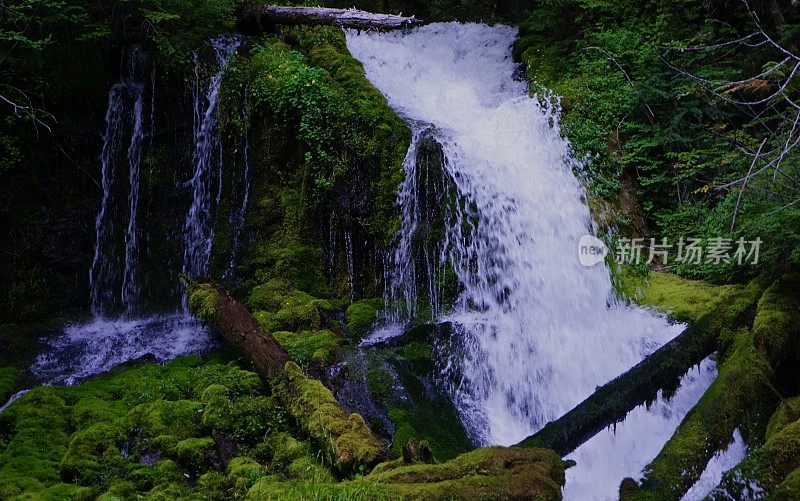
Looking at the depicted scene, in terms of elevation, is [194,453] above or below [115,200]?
below

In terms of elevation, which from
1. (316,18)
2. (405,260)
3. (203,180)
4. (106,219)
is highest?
(316,18)

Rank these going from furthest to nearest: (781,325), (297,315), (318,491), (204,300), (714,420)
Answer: (297,315)
(204,300)
(781,325)
(714,420)
(318,491)

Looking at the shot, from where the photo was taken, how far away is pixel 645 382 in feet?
18.6

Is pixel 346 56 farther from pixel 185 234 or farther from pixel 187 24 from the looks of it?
pixel 185 234

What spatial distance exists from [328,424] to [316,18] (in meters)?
7.44

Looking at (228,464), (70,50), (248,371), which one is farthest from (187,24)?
(228,464)

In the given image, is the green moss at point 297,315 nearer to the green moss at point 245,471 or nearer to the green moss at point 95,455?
the green moss at point 95,455

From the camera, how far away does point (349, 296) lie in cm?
919

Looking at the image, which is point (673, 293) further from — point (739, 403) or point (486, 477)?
point (486, 477)

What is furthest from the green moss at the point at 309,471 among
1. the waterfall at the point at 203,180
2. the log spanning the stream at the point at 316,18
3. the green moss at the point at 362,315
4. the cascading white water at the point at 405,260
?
the log spanning the stream at the point at 316,18

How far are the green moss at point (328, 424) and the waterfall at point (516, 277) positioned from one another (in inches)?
68.8

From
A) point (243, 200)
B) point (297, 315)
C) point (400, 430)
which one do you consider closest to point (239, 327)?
point (297, 315)

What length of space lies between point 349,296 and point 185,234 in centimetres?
299

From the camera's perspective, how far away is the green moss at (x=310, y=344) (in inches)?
279
